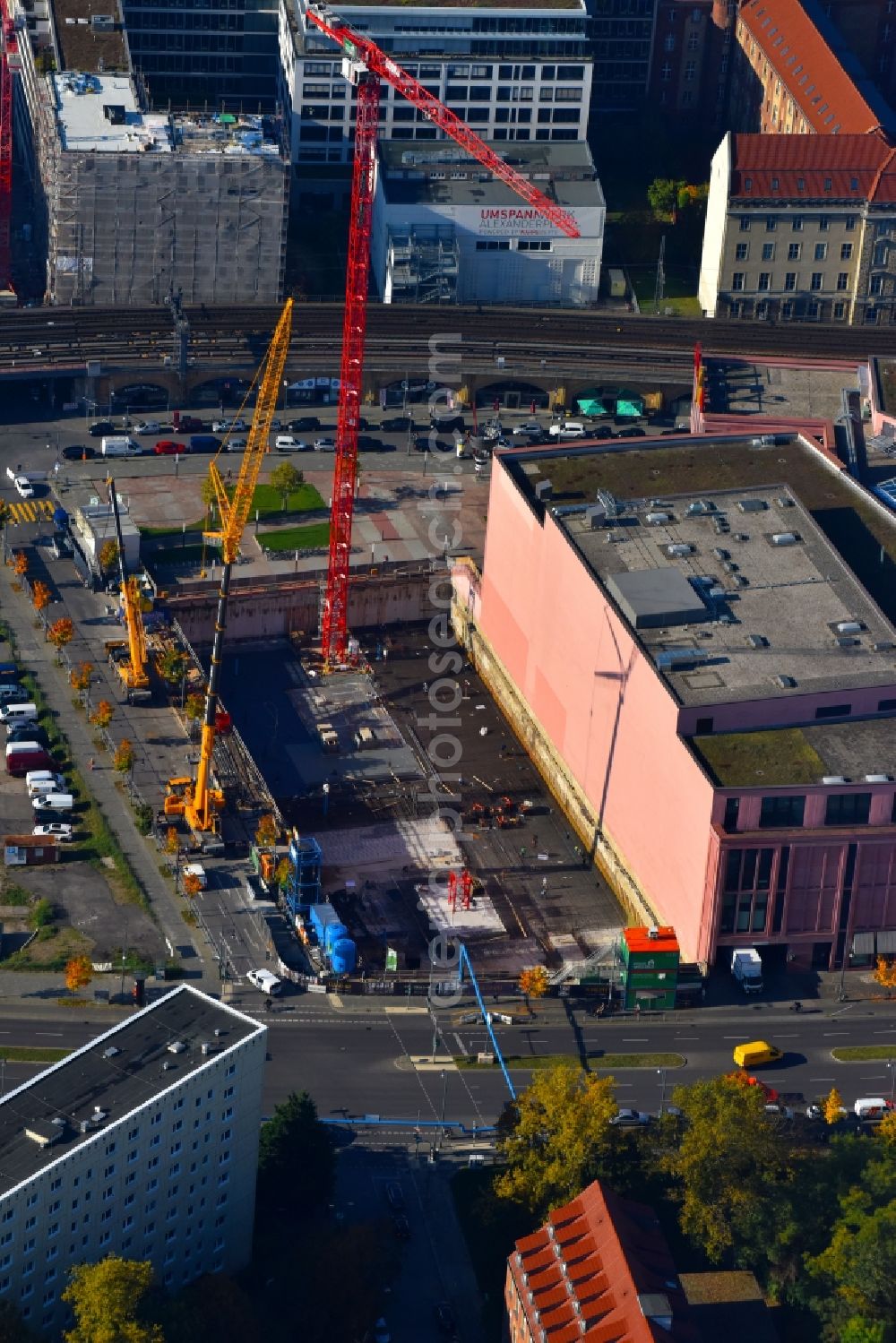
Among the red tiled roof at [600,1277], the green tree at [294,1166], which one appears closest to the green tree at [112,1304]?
the green tree at [294,1166]

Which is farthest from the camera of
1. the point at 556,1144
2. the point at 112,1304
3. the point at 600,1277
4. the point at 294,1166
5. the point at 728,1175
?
the point at 294,1166

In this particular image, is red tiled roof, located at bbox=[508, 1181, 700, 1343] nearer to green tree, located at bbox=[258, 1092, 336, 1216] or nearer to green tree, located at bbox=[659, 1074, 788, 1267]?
green tree, located at bbox=[659, 1074, 788, 1267]

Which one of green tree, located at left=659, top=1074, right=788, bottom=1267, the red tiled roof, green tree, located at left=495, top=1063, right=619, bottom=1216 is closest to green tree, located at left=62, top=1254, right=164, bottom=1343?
the red tiled roof

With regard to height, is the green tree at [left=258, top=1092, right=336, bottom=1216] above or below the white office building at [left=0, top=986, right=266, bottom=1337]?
below

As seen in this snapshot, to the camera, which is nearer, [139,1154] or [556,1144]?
[139,1154]

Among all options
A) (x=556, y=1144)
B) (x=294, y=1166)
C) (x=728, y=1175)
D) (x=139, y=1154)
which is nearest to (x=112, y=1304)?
(x=139, y=1154)

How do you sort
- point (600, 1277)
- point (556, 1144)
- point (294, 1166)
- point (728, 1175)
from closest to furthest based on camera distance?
point (600, 1277) → point (728, 1175) → point (556, 1144) → point (294, 1166)

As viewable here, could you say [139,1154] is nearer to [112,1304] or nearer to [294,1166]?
[112,1304]
